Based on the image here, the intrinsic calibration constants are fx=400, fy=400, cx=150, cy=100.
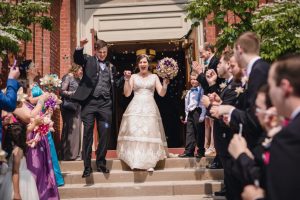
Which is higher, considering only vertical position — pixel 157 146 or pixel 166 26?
pixel 166 26

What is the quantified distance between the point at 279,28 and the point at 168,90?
7.45 m

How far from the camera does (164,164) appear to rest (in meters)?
7.21

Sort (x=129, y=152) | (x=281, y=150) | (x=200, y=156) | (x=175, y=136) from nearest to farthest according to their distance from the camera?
(x=281, y=150)
(x=129, y=152)
(x=200, y=156)
(x=175, y=136)

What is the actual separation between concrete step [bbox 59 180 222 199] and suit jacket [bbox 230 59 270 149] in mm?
3443

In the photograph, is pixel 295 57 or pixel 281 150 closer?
pixel 281 150

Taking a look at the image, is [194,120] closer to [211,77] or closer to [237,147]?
[211,77]

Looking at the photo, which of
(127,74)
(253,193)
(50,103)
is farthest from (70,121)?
(253,193)

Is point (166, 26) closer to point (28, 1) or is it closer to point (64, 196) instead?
point (28, 1)

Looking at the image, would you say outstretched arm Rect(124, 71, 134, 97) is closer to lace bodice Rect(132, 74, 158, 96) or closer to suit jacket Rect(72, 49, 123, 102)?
lace bodice Rect(132, 74, 158, 96)

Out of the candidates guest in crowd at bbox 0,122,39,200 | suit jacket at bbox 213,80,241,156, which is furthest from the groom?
suit jacket at bbox 213,80,241,156

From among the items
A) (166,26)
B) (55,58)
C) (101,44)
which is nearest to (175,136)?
(166,26)

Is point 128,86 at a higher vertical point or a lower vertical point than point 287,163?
higher

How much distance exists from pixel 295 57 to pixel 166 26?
897 cm

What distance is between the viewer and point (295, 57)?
2.07 metres
